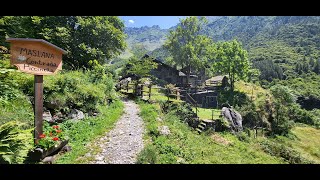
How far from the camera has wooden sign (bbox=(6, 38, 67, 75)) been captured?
4.27m

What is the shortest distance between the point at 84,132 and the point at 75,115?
984mm

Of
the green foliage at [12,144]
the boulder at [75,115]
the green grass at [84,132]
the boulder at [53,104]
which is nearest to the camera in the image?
the green foliage at [12,144]

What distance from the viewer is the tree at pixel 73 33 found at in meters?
14.1

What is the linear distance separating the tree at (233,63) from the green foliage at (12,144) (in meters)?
28.0

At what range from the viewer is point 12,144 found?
3850 millimetres

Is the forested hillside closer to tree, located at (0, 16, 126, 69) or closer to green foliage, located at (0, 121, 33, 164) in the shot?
tree, located at (0, 16, 126, 69)

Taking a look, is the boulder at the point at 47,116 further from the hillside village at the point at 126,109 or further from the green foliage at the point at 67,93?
the green foliage at the point at 67,93

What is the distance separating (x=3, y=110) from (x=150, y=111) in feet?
19.9

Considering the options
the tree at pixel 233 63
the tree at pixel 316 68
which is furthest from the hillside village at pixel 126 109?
the tree at pixel 316 68

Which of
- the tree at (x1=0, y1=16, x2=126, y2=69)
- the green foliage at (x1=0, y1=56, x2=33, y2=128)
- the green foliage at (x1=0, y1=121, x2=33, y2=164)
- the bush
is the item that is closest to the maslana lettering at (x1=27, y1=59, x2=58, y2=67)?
the green foliage at (x1=0, y1=56, x2=33, y2=128)

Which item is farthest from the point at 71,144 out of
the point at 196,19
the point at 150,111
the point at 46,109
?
the point at 196,19

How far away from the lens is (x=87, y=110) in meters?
8.32

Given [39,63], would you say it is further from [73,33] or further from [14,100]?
[73,33]
